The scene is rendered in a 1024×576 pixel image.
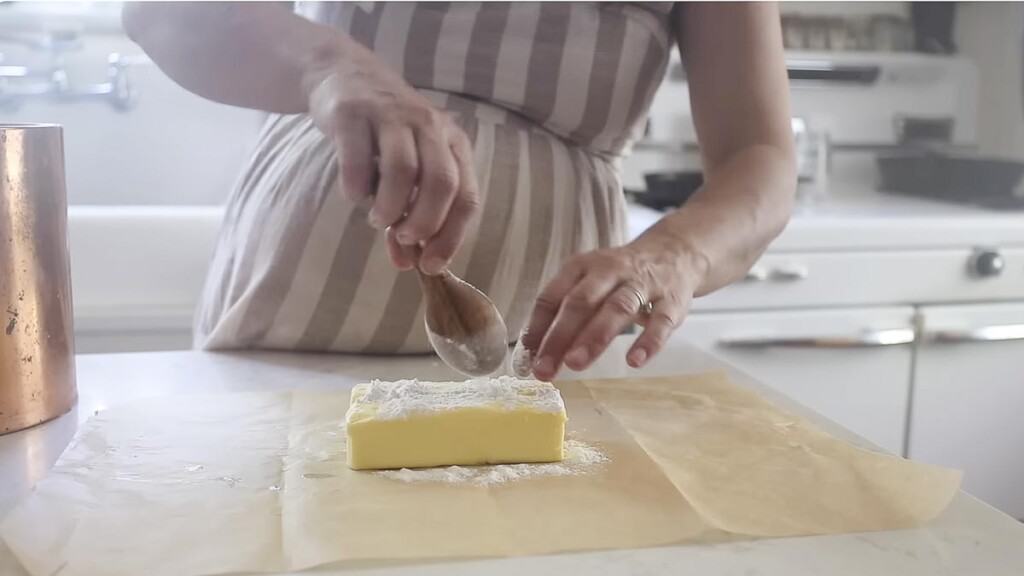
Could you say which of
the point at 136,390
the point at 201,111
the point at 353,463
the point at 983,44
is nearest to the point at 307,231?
the point at 136,390

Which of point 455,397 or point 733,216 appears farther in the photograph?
point 733,216

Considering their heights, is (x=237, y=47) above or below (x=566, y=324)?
above

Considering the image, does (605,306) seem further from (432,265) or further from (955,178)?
(955,178)

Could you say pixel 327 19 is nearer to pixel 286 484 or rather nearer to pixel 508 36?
pixel 508 36

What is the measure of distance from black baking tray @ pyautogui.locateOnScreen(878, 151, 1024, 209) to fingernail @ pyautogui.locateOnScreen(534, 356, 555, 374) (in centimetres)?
142

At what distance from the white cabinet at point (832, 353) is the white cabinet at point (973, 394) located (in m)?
0.04

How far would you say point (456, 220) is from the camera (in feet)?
1.95

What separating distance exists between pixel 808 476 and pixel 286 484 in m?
0.28

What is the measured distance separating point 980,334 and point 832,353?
0.82 feet

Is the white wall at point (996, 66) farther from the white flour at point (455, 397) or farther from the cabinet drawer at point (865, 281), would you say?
the white flour at point (455, 397)

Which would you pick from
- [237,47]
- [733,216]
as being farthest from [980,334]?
[237,47]

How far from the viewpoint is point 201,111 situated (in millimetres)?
1848

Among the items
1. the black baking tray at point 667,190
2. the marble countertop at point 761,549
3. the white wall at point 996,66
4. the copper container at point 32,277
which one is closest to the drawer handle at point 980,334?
the black baking tray at point 667,190

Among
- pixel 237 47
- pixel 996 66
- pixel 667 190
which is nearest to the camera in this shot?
pixel 237 47
